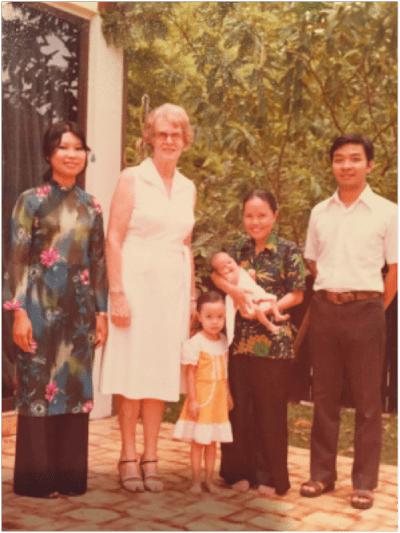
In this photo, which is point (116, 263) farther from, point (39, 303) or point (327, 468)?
point (327, 468)

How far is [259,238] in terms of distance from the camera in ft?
16.2

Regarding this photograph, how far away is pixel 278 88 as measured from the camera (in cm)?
648

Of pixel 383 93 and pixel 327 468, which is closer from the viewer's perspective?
pixel 327 468

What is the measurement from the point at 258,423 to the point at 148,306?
102cm

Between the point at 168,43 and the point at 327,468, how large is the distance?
4.81m

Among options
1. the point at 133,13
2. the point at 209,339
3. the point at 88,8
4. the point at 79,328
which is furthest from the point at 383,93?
the point at 79,328

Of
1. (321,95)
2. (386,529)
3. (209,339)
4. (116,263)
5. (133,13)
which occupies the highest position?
(133,13)

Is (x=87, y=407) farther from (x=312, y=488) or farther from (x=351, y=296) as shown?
(x=351, y=296)

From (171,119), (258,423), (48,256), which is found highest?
(171,119)

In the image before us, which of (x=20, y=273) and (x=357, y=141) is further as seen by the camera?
(x=357, y=141)

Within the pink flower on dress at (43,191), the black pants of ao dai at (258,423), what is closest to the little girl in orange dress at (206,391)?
the black pants of ao dai at (258,423)

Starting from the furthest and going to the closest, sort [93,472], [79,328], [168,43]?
[168,43] → [93,472] → [79,328]

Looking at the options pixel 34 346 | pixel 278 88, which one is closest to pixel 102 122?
pixel 278 88

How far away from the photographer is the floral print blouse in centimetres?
484
